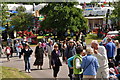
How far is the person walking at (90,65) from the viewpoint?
8.54 metres

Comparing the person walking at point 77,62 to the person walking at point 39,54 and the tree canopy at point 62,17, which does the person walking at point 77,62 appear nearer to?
the person walking at point 39,54

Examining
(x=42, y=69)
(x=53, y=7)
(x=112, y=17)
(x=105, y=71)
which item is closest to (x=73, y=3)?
(x=53, y=7)

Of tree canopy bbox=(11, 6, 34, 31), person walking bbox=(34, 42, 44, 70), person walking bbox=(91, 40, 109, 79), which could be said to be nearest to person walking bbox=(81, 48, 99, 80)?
person walking bbox=(91, 40, 109, 79)

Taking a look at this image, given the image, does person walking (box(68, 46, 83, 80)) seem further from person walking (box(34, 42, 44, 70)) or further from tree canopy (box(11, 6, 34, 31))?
tree canopy (box(11, 6, 34, 31))

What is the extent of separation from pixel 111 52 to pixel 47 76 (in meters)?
3.01

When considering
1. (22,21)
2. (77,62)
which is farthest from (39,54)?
(22,21)

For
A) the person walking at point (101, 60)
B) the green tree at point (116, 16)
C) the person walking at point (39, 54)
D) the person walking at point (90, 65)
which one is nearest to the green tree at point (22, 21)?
the green tree at point (116, 16)

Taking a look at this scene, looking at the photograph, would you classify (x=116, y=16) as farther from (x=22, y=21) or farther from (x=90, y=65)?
(x=90, y=65)

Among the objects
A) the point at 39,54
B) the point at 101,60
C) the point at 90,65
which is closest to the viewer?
the point at 90,65

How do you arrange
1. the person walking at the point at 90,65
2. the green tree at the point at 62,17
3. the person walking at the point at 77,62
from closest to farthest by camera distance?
1. the person walking at the point at 90,65
2. the person walking at the point at 77,62
3. the green tree at the point at 62,17

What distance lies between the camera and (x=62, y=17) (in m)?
37.5

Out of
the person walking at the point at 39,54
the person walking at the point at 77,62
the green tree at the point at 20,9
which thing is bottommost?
the green tree at the point at 20,9

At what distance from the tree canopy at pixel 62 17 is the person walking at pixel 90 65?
95.0 ft

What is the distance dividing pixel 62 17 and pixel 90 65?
1146 inches
